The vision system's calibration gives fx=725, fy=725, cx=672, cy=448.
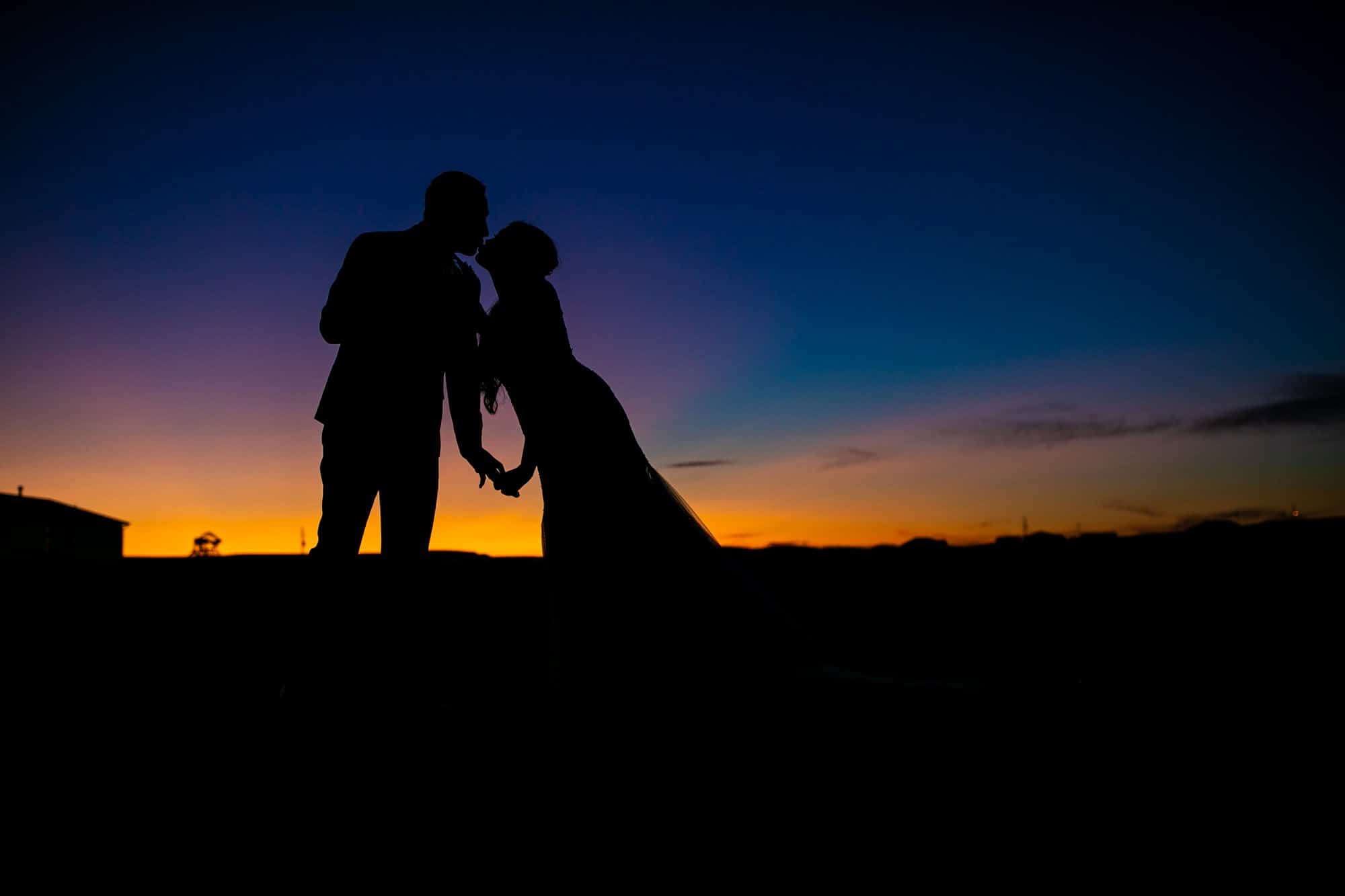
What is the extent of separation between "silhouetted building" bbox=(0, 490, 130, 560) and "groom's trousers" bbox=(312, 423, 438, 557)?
45.0 metres

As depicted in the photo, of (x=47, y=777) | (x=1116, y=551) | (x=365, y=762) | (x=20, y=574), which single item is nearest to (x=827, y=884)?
(x=365, y=762)

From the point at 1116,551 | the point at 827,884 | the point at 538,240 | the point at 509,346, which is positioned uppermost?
the point at 538,240

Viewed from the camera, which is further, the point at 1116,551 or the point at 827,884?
the point at 1116,551

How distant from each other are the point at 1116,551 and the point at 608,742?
28.4ft

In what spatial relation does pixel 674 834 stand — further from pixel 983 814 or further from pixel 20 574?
pixel 20 574

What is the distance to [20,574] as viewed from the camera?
1017 cm

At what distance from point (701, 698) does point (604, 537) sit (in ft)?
3.19

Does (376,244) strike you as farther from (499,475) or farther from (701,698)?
(701,698)

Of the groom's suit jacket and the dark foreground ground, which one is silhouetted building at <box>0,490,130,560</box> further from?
the groom's suit jacket

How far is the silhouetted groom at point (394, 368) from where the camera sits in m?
3.36

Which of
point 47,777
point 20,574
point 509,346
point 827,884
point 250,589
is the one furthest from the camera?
point 20,574

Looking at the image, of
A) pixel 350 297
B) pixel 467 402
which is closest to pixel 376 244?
pixel 350 297


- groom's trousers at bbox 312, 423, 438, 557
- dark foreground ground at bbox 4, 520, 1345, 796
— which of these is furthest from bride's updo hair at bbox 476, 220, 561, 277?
dark foreground ground at bbox 4, 520, 1345, 796

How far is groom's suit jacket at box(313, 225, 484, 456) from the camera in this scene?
11.0 ft
